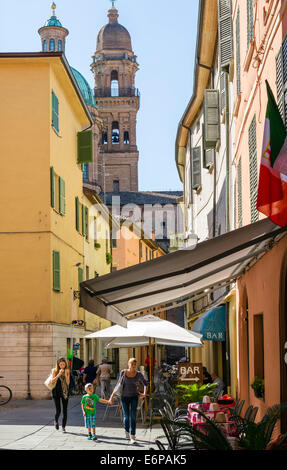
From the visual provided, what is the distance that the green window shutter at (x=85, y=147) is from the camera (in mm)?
33534

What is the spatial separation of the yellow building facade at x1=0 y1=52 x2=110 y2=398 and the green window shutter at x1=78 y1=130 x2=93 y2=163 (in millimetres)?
4657

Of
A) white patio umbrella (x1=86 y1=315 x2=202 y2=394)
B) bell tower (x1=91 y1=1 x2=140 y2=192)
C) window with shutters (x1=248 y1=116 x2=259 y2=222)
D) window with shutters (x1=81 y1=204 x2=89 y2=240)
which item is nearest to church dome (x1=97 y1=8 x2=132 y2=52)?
bell tower (x1=91 y1=1 x2=140 y2=192)

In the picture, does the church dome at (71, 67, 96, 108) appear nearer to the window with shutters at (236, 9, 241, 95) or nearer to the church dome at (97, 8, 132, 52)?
the church dome at (97, 8, 132, 52)

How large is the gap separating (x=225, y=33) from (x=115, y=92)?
83.3m

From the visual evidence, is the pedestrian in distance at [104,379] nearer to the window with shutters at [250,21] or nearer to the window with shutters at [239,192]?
the window with shutters at [239,192]

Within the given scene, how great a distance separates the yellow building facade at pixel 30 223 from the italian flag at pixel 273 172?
20.5 m

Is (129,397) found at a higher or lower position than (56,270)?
lower

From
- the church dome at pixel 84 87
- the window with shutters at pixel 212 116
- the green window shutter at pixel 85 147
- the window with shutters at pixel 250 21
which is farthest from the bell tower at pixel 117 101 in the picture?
the window with shutters at pixel 250 21

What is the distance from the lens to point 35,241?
2711 cm

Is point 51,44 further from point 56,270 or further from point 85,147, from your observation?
point 56,270

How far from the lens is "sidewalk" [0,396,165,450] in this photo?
12.8 meters

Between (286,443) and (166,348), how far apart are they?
72761 mm

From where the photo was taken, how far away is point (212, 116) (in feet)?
70.1

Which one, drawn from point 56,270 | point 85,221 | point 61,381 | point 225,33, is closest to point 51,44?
point 85,221
